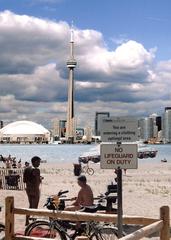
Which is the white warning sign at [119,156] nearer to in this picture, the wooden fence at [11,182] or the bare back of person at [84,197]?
the bare back of person at [84,197]

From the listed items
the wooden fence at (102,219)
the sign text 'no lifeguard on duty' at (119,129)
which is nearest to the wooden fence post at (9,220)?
the wooden fence at (102,219)

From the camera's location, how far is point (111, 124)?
6.68m

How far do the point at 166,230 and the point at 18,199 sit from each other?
12823mm

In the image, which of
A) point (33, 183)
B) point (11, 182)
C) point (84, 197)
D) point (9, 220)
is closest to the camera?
point (9, 220)

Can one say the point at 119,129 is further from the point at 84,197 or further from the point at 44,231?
the point at 84,197

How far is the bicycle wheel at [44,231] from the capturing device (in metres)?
8.78

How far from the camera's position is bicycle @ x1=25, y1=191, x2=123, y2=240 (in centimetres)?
856

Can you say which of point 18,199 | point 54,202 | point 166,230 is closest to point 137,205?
point 18,199

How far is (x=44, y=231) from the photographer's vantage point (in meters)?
9.02

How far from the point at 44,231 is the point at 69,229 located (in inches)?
17.2

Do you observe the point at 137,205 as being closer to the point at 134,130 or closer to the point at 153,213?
the point at 153,213

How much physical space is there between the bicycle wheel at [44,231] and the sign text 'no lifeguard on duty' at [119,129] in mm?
2764

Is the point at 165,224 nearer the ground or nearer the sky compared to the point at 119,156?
nearer the ground

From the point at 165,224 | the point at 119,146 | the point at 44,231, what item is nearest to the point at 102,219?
the point at 165,224
